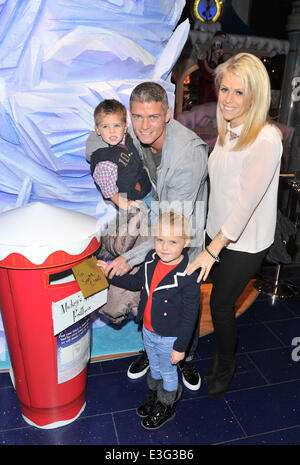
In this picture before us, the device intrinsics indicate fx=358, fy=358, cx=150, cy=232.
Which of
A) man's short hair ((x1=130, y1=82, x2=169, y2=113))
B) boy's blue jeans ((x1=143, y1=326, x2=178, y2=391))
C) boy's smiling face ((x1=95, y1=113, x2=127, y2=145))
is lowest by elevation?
boy's blue jeans ((x1=143, y1=326, x2=178, y2=391))

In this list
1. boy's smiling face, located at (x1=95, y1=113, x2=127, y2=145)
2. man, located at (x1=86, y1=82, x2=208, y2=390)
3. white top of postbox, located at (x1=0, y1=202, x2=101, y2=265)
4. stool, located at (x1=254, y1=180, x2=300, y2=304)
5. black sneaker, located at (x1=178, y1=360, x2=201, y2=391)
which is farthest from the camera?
stool, located at (x1=254, y1=180, x2=300, y2=304)

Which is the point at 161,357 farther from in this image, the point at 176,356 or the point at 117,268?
the point at 117,268

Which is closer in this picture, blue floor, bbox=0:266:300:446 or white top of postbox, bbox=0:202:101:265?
white top of postbox, bbox=0:202:101:265

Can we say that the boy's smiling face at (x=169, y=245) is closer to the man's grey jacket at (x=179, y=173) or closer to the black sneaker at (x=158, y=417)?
the man's grey jacket at (x=179, y=173)

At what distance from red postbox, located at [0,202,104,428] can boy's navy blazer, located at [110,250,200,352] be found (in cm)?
33

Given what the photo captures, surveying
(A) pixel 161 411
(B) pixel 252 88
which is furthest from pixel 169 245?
(A) pixel 161 411

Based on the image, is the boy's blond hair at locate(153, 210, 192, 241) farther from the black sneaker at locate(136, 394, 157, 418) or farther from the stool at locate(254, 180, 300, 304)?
the black sneaker at locate(136, 394, 157, 418)

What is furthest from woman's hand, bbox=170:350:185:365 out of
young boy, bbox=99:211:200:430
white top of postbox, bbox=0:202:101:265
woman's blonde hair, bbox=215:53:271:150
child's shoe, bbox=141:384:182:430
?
woman's blonde hair, bbox=215:53:271:150

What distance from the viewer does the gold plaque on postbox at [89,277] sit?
4.85 feet

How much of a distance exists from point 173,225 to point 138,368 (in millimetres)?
1090

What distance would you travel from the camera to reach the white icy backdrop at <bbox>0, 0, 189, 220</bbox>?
182 centimetres

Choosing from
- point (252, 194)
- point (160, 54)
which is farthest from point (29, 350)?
point (160, 54)

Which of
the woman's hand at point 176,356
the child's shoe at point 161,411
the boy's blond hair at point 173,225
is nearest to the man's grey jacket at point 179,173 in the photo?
the boy's blond hair at point 173,225
